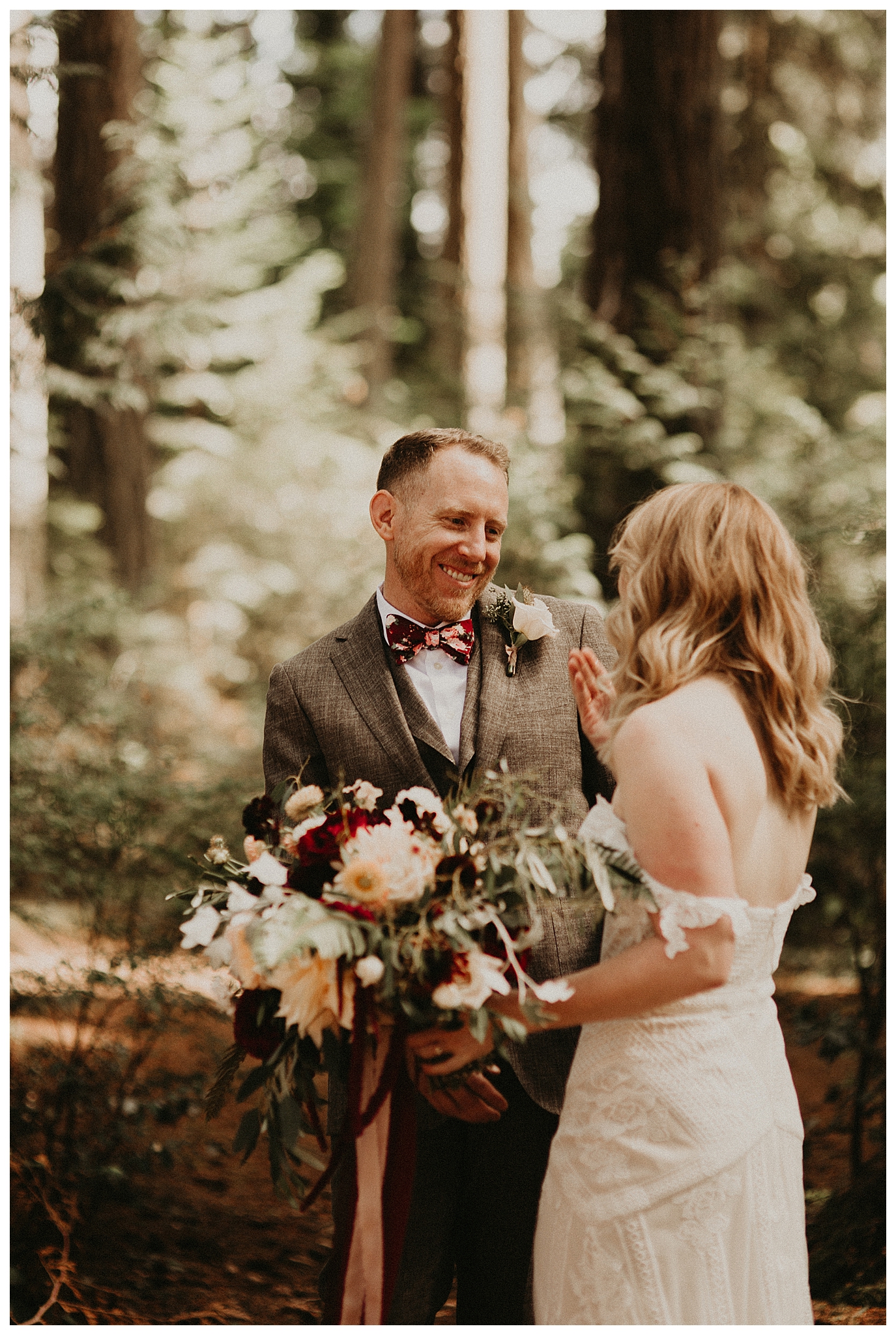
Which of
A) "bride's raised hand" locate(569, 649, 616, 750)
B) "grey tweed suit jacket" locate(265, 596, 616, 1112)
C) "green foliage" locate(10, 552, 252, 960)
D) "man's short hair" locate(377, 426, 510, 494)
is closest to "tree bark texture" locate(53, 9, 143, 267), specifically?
"green foliage" locate(10, 552, 252, 960)

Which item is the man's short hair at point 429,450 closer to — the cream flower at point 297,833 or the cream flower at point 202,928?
the cream flower at point 297,833

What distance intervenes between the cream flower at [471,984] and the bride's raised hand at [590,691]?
790mm

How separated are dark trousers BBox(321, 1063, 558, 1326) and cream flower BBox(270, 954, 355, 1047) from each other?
2.55ft

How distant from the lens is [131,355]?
666 centimetres

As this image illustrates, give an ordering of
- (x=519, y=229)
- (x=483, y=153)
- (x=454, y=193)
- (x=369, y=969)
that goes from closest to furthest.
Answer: (x=369, y=969) < (x=483, y=153) < (x=454, y=193) < (x=519, y=229)

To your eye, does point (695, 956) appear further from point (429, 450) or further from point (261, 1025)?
point (429, 450)

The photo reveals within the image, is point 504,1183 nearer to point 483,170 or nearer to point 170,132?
point 170,132

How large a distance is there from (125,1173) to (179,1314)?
0.57 m

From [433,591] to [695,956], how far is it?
3.92 feet

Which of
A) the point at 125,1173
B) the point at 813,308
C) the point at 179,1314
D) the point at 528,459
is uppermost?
the point at 813,308

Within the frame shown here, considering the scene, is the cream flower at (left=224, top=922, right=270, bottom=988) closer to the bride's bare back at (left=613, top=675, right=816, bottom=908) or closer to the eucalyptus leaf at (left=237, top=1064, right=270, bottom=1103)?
the eucalyptus leaf at (left=237, top=1064, right=270, bottom=1103)

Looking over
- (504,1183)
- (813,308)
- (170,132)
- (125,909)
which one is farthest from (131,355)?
(813,308)

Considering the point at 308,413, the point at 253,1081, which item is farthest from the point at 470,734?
the point at 308,413

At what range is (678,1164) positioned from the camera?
2092 millimetres
